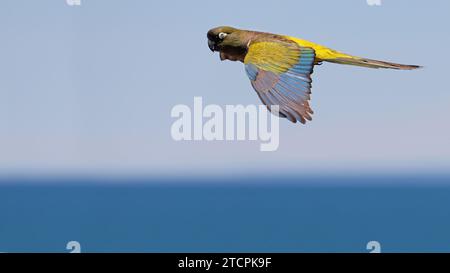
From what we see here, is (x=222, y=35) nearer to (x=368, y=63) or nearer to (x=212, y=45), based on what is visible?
(x=212, y=45)

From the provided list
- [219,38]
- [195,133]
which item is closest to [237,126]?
[195,133]

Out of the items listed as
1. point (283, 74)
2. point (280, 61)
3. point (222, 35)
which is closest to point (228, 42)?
point (222, 35)

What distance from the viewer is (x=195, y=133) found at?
330 centimetres

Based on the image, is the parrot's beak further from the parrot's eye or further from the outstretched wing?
the outstretched wing

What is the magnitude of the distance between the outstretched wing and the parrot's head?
73 mm

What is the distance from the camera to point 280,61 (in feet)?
10.6

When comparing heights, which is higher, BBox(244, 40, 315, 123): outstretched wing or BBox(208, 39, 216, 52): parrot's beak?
BBox(208, 39, 216, 52): parrot's beak

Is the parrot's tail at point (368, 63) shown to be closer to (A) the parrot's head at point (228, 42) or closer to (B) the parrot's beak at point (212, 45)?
(A) the parrot's head at point (228, 42)

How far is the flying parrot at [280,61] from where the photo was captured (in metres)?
2.98

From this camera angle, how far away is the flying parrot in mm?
2984

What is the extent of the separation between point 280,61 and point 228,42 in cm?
34

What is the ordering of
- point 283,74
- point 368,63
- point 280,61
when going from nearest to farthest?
point 283,74
point 280,61
point 368,63

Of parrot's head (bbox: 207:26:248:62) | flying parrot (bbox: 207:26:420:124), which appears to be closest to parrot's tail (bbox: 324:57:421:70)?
flying parrot (bbox: 207:26:420:124)
